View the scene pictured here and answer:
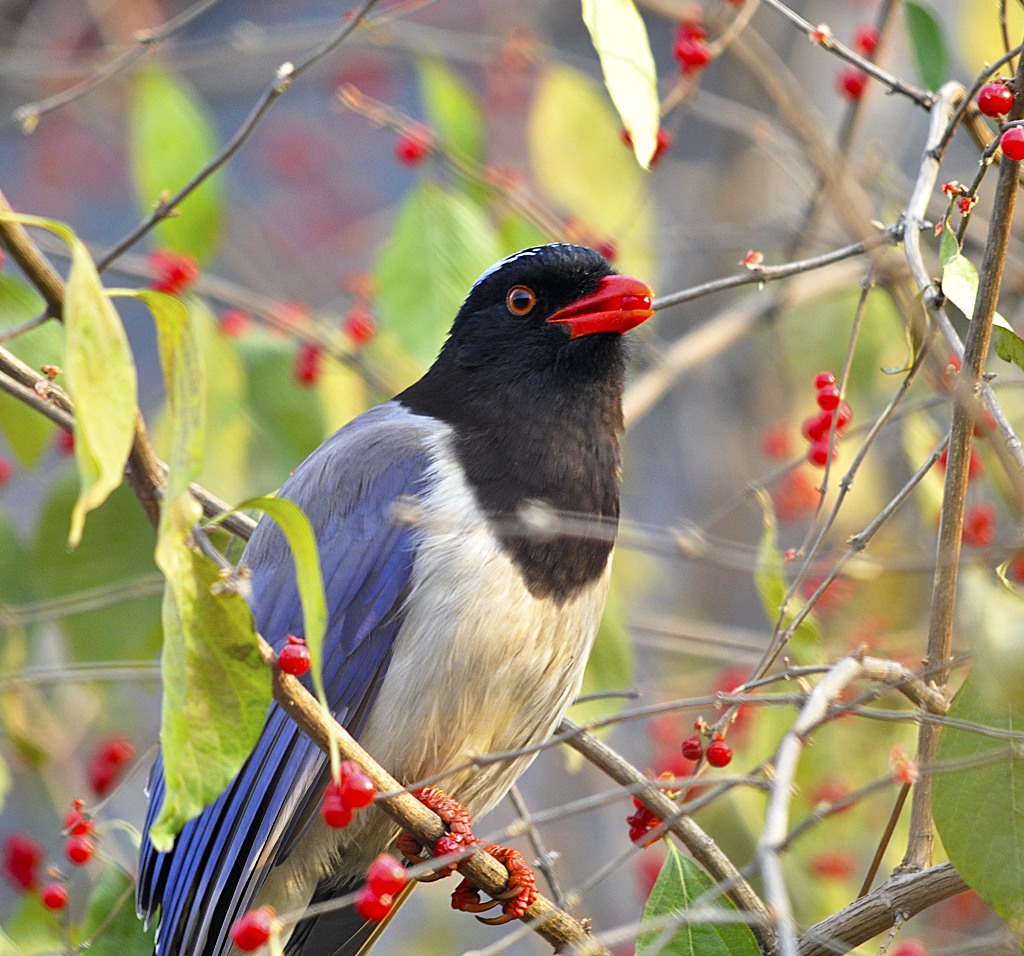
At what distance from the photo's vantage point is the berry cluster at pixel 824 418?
270 centimetres

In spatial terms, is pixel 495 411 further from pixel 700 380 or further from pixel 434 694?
pixel 700 380

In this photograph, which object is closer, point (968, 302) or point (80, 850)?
point (968, 302)

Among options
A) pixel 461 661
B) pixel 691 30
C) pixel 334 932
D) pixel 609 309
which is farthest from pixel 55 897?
pixel 691 30

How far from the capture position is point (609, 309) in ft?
10.4

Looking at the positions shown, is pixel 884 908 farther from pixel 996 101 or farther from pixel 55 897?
pixel 55 897

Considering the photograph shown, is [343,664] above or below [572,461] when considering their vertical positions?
below

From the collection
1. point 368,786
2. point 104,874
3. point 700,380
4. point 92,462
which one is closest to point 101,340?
point 92,462

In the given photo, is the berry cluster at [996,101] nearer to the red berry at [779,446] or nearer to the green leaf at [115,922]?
the green leaf at [115,922]

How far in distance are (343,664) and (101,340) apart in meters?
1.47

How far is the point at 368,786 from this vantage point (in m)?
2.16

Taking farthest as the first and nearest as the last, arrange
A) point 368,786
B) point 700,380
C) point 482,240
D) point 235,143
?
point 700,380 < point 482,240 < point 235,143 < point 368,786

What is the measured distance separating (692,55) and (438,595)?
1531 mm

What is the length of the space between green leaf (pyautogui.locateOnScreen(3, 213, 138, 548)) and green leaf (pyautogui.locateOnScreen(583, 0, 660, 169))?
3.18 ft

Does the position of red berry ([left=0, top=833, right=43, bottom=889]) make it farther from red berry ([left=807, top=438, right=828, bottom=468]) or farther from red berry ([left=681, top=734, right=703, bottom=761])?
red berry ([left=807, top=438, right=828, bottom=468])
